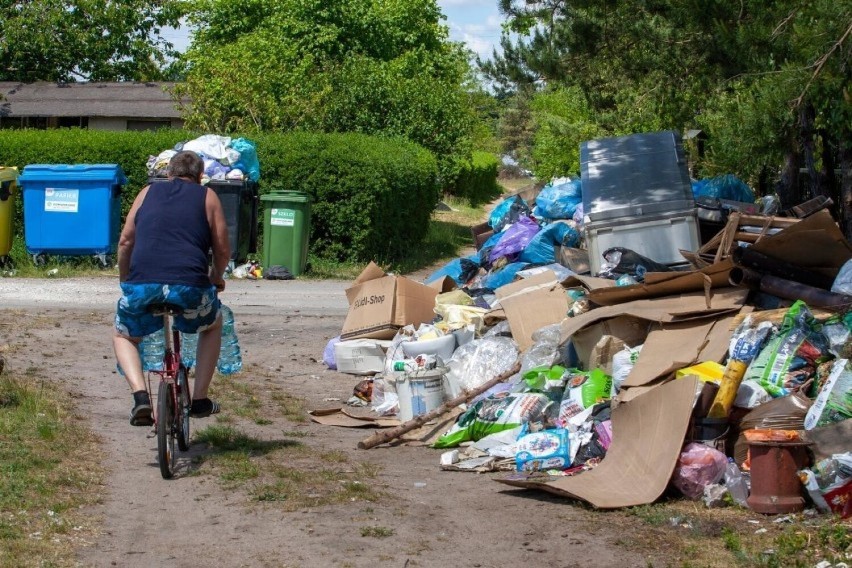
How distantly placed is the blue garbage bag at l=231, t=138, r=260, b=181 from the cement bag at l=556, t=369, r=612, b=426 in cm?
890

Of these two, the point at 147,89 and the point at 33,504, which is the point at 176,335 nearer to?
the point at 33,504

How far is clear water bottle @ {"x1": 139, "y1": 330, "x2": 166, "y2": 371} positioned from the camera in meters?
6.59

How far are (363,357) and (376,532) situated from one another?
4724mm

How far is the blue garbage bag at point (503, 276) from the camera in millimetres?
11023

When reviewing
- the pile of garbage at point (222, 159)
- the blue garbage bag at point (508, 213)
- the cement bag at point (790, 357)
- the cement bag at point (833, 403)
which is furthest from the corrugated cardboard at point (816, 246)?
the pile of garbage at point (222, 159)

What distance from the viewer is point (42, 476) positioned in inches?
219

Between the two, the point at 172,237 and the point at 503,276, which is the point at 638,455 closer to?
the point at 172,237

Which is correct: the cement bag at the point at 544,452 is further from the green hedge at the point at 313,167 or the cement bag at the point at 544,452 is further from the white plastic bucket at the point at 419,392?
the green hedge at the point at 313,167

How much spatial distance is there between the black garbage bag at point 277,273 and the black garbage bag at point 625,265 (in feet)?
20.0

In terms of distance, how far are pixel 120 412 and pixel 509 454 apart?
2694mm

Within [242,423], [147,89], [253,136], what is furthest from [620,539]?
[147,89]

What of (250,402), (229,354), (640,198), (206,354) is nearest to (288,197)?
(640,198)

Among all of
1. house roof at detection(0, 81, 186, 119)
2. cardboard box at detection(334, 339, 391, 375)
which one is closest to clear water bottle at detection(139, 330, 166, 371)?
cardboard box at detection(334, 339, 391, 375)

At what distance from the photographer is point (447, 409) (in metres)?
7.40
